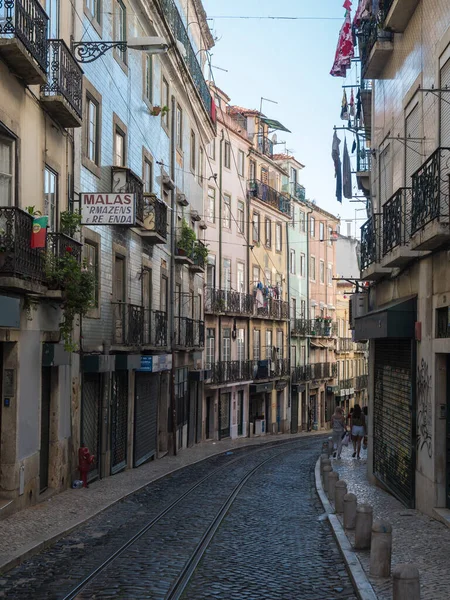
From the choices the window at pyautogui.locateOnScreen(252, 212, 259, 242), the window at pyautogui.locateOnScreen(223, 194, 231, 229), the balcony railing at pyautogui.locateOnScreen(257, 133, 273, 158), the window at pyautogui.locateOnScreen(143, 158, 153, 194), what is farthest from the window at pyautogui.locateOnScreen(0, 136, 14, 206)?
the balcony railing at pyautogui.locateOnScreen(257, 133, 273, 158)

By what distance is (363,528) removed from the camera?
35.7 ft

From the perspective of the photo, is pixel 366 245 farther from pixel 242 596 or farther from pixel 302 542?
pixel 242 596

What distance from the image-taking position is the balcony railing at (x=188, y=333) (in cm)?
3083

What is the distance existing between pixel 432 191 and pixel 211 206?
29.9 m

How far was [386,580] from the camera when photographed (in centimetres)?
927

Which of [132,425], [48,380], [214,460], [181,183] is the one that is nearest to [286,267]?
[181,183]

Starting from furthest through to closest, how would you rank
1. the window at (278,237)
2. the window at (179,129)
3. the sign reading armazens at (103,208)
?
the window at (278,237) → the window at (179,129) → the sign reading armazens at (103,208)

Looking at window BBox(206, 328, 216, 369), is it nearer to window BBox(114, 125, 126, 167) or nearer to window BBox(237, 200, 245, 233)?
window BBox(237, 200, 245, 233)

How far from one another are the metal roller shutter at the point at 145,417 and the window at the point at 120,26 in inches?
333

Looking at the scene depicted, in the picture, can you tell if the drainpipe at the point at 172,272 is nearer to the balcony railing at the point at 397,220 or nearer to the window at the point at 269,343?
the balcony railing at the point at 397,220

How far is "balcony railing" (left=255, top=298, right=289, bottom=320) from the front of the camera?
155 ft

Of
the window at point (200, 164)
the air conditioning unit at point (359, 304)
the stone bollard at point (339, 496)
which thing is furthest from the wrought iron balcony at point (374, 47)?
the window at point (200, 164)

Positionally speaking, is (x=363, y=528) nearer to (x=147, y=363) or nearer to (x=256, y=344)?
(x=147, y=363)

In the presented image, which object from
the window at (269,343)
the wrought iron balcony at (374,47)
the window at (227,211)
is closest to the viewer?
the wrought iron balcony at (374,47)
